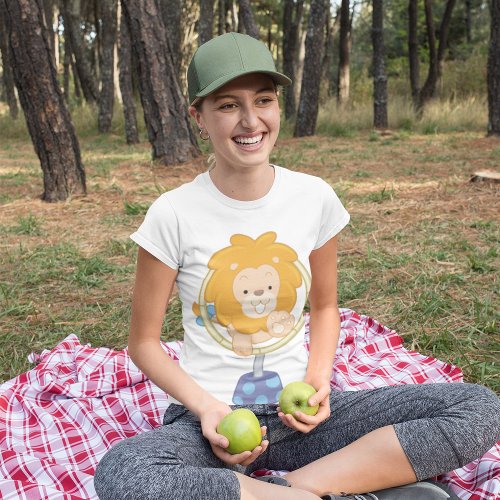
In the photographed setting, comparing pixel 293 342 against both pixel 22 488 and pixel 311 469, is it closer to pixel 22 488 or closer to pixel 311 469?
pixel 311 469

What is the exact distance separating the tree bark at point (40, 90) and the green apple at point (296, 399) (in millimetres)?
4962

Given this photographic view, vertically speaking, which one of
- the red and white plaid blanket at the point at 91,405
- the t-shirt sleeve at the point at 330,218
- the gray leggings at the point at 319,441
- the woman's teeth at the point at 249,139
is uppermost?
the woman's teeth at the point at 249,139

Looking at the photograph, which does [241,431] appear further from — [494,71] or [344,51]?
[344,51]

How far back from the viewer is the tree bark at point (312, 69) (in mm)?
11516

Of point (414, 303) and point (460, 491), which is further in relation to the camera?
point (414, 303)

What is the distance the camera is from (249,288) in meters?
2.10

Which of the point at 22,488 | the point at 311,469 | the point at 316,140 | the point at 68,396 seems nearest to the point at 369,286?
the point at 68,396

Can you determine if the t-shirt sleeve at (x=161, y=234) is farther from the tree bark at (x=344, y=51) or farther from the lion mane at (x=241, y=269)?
the tree bark at (x=344, y=51)

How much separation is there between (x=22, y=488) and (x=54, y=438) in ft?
1.51

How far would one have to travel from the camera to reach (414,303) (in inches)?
148

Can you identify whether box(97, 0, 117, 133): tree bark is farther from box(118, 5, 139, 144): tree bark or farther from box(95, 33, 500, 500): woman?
box(95, 33, 500, 500): woman

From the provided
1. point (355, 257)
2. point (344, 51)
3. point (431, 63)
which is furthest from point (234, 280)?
point (344, 51)

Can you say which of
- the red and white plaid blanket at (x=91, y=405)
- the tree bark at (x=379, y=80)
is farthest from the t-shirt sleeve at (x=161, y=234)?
the tree bark at (x=379, y=80)

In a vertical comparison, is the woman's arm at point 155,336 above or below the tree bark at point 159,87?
below
